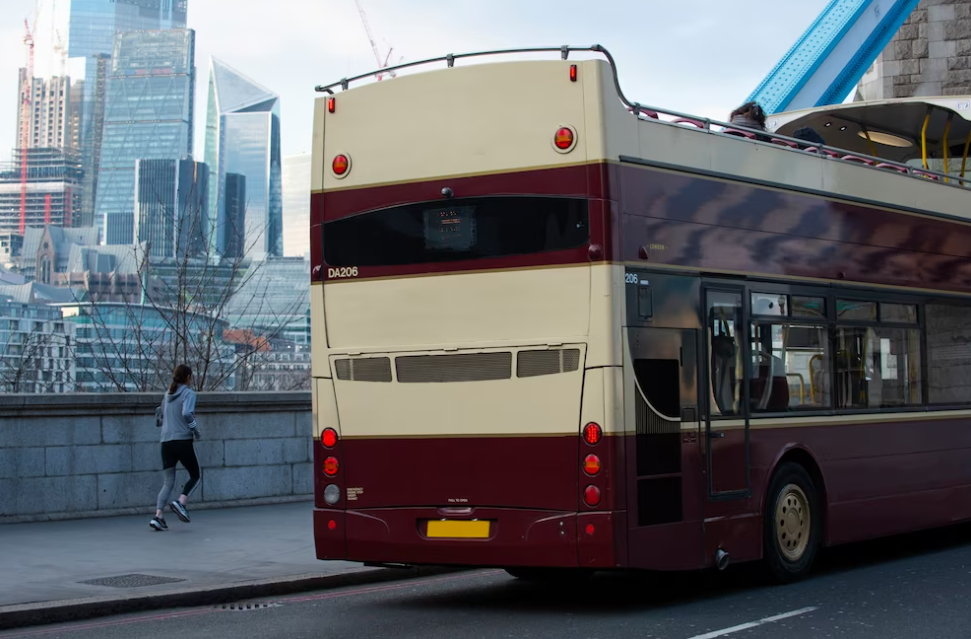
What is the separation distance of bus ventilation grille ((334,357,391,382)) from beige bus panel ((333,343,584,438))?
0.04 m

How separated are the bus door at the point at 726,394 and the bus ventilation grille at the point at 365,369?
2193mm

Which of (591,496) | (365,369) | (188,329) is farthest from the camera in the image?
(188,329)

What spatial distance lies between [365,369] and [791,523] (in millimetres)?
3441

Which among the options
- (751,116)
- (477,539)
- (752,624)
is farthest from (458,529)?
(751,116)

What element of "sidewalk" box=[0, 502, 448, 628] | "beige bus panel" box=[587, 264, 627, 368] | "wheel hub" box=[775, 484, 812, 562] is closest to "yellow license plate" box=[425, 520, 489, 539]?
"beige bus panel" box=[587, 264, 627, 368]

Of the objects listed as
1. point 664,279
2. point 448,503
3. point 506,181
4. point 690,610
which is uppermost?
point 506,181

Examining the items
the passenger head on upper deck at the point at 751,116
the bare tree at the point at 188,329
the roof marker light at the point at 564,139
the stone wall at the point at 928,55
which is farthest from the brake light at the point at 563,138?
the stone wall at the point at 928,55

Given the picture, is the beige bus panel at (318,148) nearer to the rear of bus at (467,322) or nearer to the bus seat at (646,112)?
the rear of bus at (467,322)

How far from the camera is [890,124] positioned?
14.6 metres

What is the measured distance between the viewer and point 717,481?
9.04 meters

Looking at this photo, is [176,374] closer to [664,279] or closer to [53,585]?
[53,585]

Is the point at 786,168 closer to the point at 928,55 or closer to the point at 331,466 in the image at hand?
the point at 331,466

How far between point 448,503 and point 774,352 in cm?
281

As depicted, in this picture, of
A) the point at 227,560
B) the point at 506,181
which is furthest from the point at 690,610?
the point at 227,560
